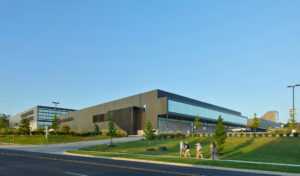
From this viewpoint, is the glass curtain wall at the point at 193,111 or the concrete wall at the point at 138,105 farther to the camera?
the glass curtain wall at the point at 193,111

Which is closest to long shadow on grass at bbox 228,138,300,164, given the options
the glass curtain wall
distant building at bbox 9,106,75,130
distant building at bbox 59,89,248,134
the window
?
distant building at bbox 59,89,248,134

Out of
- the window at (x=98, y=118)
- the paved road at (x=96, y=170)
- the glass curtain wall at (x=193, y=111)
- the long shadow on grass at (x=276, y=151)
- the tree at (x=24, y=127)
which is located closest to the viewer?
the paved road at (x=96, y=170)

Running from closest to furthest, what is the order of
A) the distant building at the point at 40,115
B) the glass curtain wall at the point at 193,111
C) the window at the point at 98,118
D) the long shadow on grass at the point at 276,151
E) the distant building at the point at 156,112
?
Result: the long shadow on grass at the point at 276,151
the distant building at the point at 156,112
the glass curtain wall at the point at 193,111
the window at the point at 98,118
the distant building at the point at 40,115

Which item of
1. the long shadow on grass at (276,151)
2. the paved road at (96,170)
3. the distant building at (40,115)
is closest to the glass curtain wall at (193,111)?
the long shadow on grass at (276,151)

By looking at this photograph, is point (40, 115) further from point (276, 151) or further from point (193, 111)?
point (276, 151)

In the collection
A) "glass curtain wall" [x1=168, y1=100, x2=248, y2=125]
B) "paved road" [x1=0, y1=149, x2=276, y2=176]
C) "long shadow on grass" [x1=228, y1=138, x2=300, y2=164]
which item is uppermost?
"glass curtain wall" [x1=168, y1=100, x2=248, y2=125]

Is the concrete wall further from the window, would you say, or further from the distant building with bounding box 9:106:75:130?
the distant building with bounding box 9:106:75:130

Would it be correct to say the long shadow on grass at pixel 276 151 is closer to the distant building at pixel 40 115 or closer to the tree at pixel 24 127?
the tree at pixel 24 127

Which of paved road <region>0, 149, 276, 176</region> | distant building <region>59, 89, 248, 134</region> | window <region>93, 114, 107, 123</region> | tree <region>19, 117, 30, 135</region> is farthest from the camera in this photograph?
window <region>93, 114, 107, 123</region>

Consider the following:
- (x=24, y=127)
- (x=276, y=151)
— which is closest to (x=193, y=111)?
(x=24, y=127)

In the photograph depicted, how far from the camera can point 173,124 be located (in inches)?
2847

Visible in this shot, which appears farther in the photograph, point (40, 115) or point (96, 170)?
point (40, 115)

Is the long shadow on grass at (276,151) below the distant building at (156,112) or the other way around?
below

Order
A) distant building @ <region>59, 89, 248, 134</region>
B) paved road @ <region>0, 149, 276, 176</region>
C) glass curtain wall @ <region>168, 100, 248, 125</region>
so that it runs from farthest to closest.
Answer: glass curtain wall @ <region>168, 100, 248, 125</region>, distant building @ <region>59, 89, 248, 134</region>, paved road @ <region>0, 149, 276, 176</region>
